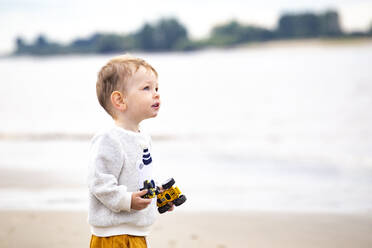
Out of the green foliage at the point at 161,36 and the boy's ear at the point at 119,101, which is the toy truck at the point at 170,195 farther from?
the green foliage at the point at 161,36

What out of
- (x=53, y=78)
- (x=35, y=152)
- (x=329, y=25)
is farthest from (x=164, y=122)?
(x=329, y=25)

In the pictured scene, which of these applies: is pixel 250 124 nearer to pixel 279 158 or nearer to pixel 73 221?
pixel 279 158

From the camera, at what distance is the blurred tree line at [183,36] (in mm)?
26484

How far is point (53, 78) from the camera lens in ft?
78.5

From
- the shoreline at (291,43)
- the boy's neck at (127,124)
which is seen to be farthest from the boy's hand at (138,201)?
the shoreline at (291,43)

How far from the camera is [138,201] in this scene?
1.73 m

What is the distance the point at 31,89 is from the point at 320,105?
11946mm

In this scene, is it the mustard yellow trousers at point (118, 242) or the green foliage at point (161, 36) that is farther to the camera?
the green foliage at point (161, 36)

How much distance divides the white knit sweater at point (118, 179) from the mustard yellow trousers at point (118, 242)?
2cm

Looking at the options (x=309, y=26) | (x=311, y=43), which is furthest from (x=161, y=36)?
(x=311, y=43)

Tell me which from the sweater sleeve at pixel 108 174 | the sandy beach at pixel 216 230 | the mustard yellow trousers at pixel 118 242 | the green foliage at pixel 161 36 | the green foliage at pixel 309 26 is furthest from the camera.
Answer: the green foliage at pixel 161 36

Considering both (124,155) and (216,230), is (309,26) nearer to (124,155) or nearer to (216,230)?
(216,230)

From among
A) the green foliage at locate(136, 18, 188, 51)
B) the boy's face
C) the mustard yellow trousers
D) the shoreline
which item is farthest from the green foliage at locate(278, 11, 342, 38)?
the mustard yellow trousers

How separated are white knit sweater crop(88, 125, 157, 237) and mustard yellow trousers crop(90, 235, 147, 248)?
0.8 inches
